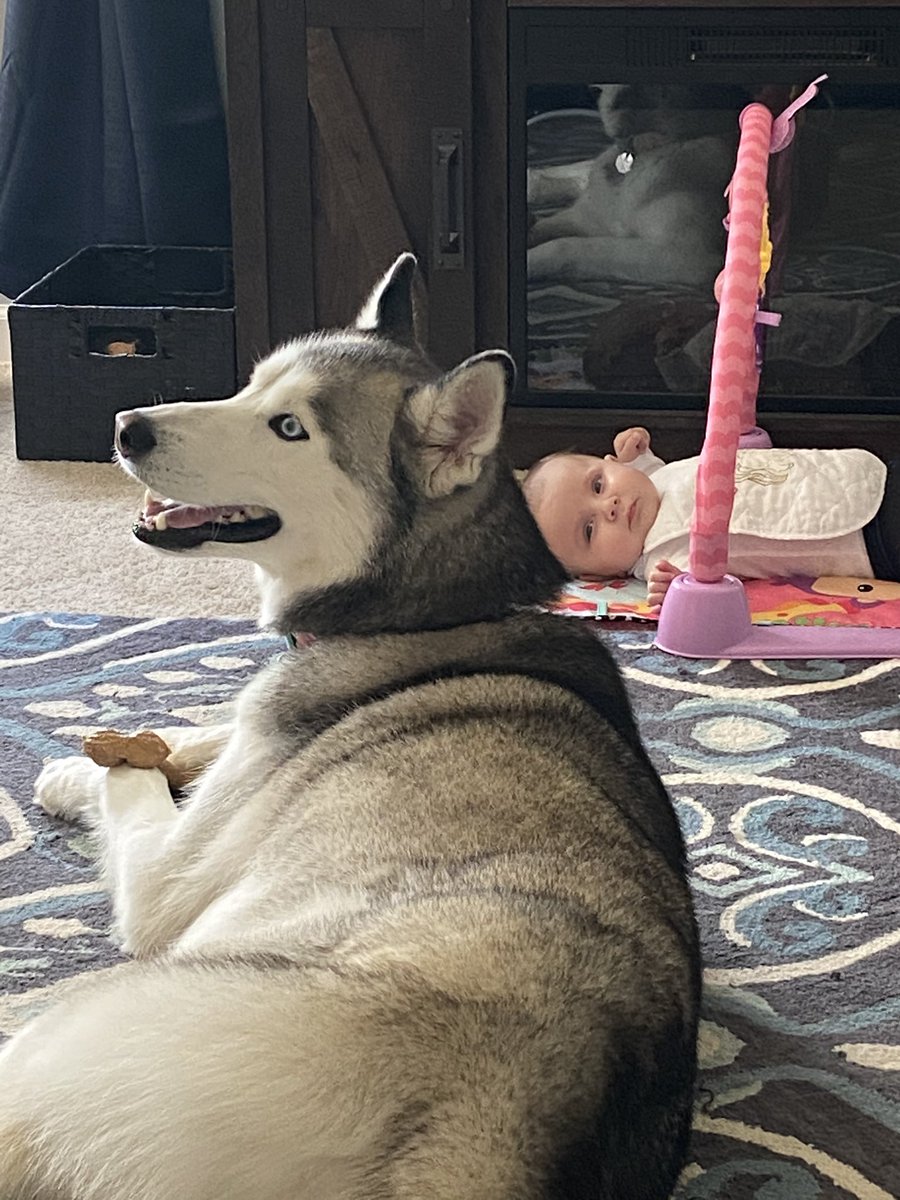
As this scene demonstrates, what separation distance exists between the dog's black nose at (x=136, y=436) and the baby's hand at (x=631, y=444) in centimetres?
155

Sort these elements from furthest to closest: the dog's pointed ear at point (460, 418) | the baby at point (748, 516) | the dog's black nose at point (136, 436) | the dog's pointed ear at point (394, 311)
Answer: the baby at point (748, 516), the dog's pointed ear at point (394, 311), the dog's black nose at point (136, 436), the dog's pointed ear at point (460, 418)

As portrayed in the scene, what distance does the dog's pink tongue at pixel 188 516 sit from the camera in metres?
1.75

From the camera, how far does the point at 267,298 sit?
11.1ft

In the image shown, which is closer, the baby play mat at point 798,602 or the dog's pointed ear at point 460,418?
the dog's pointed ear at point 460,418

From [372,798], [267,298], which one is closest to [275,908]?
[372,798]

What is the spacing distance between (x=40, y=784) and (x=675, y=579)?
1.08m

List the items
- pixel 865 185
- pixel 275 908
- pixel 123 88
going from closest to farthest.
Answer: pixel 275 908
pixel 865 185
pixel 123 88

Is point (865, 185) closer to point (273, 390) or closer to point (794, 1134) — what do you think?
point (273, 390)

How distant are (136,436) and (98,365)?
1843 millimetres

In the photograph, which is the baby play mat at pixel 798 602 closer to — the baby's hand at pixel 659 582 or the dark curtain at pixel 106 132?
the baby's hand at pixel 659 582

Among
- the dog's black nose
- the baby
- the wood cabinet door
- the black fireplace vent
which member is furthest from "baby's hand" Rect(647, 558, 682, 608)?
the dog's black nose

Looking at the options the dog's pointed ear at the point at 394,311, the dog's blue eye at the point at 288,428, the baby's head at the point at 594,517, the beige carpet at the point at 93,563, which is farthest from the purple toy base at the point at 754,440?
the dog's blue eye at the point at 288,428

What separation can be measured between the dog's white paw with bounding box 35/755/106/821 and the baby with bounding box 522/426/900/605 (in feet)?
3.36

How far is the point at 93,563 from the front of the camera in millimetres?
2895
